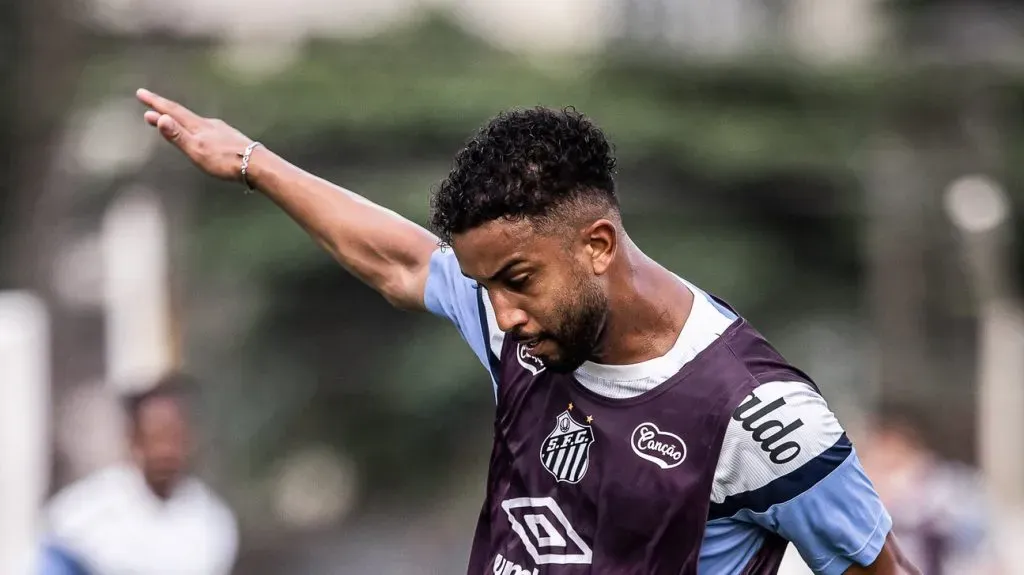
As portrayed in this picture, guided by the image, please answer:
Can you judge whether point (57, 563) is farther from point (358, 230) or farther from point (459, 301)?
point (459, 301)

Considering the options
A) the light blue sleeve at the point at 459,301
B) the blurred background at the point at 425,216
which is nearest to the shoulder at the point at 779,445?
the light blue sleeve at the point at 459,301

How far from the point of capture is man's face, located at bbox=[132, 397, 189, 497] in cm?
680

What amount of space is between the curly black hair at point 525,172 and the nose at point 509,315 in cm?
18

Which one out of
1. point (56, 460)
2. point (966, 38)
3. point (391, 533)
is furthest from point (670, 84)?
point (56, 460)

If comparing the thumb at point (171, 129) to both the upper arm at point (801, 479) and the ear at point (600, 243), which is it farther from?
the upper arm at point (801, 479)

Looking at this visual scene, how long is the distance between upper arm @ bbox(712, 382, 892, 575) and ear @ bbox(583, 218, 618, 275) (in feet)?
1.44

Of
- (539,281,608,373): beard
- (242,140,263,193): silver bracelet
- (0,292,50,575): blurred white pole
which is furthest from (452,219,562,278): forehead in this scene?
(0,292,50,575): blurred white pole

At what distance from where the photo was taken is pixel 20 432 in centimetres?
1004

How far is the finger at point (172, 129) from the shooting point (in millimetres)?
3943

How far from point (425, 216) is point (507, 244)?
39.0ft

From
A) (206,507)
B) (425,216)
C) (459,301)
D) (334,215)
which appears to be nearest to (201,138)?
(334,215)

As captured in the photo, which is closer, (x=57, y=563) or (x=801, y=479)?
(x=801, y=479)

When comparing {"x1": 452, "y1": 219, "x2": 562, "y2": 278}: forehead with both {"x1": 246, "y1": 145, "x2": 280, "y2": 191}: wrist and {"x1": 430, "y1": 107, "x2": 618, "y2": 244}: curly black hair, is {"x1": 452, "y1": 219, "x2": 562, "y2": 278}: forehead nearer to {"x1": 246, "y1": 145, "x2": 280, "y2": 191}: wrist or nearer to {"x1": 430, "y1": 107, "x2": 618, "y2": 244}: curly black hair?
{"x1": 430, "y1": 107, "x2": 618, "y2": 244}: curly black hair

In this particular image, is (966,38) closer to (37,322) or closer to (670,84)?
(670,84)
